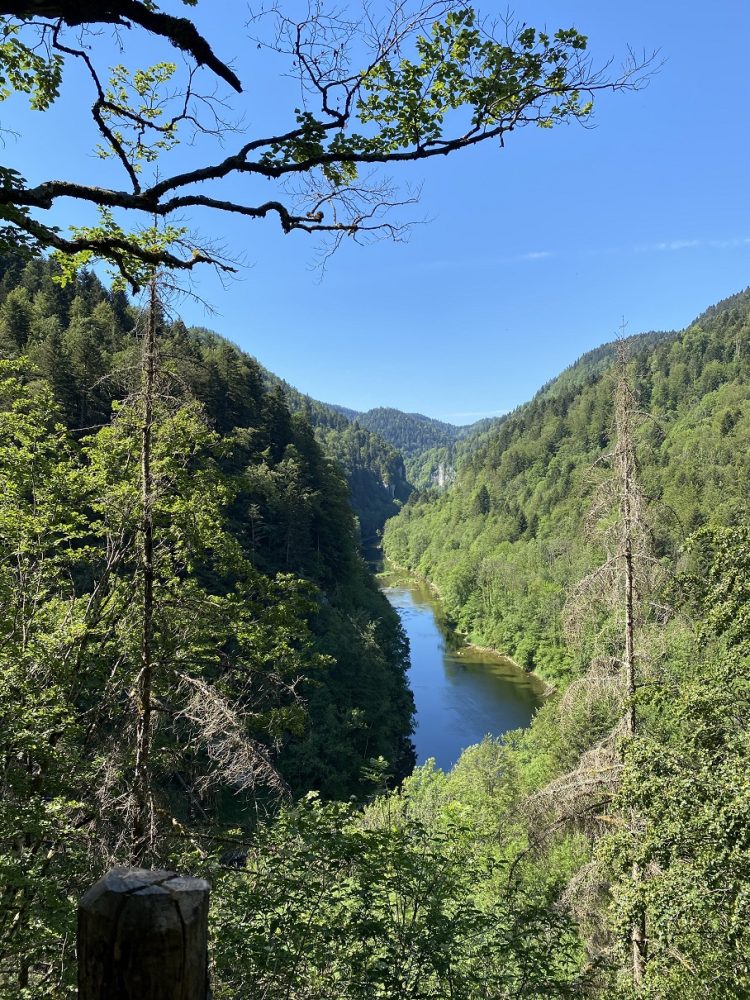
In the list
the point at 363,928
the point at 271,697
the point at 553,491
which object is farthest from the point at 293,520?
the point at 553,491

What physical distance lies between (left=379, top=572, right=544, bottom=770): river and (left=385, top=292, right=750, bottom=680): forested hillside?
A: 3.00 m

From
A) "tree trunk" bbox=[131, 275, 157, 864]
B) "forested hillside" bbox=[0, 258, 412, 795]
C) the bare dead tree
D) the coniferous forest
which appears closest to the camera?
the coniferous forest

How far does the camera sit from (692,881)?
573 centimetres

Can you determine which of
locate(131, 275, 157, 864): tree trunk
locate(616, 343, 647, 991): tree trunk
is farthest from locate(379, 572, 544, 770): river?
locate(131, 275, 157, 864): tree trunk

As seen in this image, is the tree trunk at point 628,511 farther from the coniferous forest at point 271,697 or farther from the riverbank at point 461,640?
the riverbank at point 461,640

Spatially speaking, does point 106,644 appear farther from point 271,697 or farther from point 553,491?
point 553,491

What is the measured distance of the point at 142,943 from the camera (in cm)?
96

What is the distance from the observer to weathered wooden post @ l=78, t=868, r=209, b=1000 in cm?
95

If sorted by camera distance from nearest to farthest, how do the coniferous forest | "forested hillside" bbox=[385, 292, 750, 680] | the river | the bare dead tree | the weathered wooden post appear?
the weathered wooden post, the coniferous forest, the bare dead tree, the river, "forested hillside" bbox=[385, 292, 750, 680]

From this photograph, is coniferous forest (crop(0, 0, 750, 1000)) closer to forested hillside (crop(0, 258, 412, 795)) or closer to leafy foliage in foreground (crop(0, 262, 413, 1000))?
leafy foliage in foreground (crop(0, 262, 413, 1000))

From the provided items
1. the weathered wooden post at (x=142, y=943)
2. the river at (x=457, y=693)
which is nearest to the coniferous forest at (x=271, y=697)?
the weathered wooden post at (x=142, y=943)

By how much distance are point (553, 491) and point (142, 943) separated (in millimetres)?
92602

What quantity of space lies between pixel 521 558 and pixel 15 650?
239ft

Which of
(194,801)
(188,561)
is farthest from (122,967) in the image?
(188,561)
